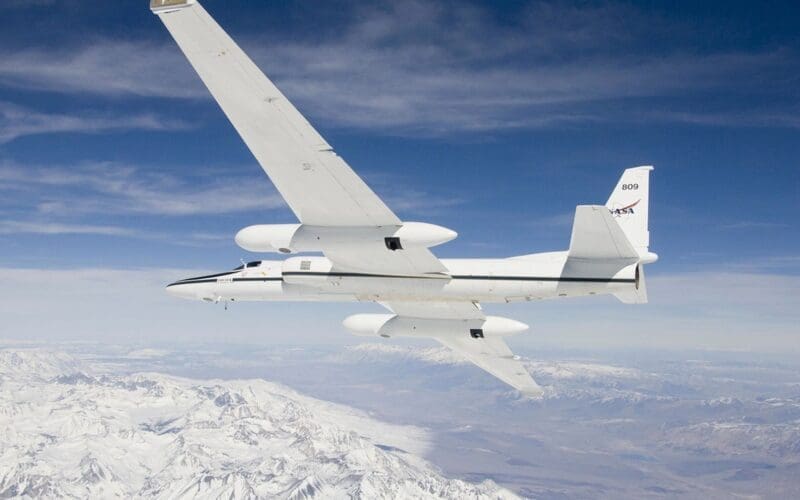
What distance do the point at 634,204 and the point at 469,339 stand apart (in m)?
12.5

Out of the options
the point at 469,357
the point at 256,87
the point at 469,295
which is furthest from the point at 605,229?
the point at 469,357

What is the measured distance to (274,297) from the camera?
31.1 m

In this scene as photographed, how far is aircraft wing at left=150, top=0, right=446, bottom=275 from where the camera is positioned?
15.6 metres

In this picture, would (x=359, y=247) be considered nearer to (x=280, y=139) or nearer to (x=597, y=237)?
(x=280, y=139)

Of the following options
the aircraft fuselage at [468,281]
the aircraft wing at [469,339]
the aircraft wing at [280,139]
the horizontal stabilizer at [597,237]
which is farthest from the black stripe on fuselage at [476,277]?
the aircraft wing at [469,339]

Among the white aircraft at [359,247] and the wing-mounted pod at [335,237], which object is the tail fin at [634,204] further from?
the wing-mounted pod at [335,237]

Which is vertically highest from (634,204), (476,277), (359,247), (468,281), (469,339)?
(634,204)

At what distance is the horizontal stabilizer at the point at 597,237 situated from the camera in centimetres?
2164

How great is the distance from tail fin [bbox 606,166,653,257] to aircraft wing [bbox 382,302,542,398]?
866 cm

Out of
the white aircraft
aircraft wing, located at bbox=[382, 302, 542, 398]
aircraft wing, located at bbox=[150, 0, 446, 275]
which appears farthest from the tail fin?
aircraft wing, located at bbox=[150, 0, 446, 275]

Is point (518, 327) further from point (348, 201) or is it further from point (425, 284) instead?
point (348, 201)

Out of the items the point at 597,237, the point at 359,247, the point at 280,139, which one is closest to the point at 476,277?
the point at 597,237

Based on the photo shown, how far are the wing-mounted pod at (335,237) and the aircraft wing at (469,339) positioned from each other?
999 centimetres

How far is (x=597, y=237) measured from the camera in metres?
23.3
